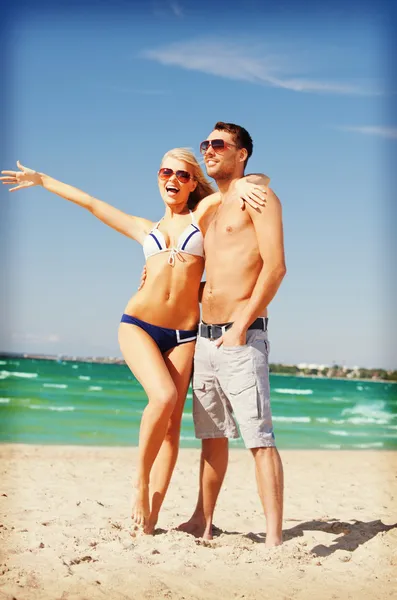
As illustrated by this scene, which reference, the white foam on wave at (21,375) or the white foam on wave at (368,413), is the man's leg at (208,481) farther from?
the white foam on wave at (21,375)

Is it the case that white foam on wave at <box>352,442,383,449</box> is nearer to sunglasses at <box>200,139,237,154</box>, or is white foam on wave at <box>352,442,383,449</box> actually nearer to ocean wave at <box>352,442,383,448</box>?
ocean wave at <box>352,442,383,448</box>

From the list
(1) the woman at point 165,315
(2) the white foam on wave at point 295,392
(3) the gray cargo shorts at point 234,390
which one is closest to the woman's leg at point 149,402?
(1) the woman at point 165,315

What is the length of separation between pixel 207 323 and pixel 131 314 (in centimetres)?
59

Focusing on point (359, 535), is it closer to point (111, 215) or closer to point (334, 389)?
point (111, 215)

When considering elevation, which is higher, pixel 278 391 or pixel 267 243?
pixel 267 243

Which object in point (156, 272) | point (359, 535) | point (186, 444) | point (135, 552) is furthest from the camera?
point (186, 444)

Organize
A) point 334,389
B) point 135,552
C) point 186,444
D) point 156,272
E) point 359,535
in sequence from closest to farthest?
1. point 135,552
2. point 156,272
3. point 359,535
4. point 186,444
5. point 334,389

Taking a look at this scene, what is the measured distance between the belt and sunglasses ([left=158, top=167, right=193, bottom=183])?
3.68ft

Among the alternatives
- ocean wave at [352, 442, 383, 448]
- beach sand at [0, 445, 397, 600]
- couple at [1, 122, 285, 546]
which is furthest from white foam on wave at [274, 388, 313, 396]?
couple at [1, 122, 285, 546]

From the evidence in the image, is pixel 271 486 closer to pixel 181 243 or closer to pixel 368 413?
pixel 181 243

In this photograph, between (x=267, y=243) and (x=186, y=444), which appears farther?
(x=186, y=444)

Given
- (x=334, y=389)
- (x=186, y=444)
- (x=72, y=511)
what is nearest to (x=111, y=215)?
(x=72, y=511)

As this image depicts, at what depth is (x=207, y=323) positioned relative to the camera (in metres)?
5.06

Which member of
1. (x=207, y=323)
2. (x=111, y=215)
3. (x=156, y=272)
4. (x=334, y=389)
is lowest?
(x=334, y=389)
